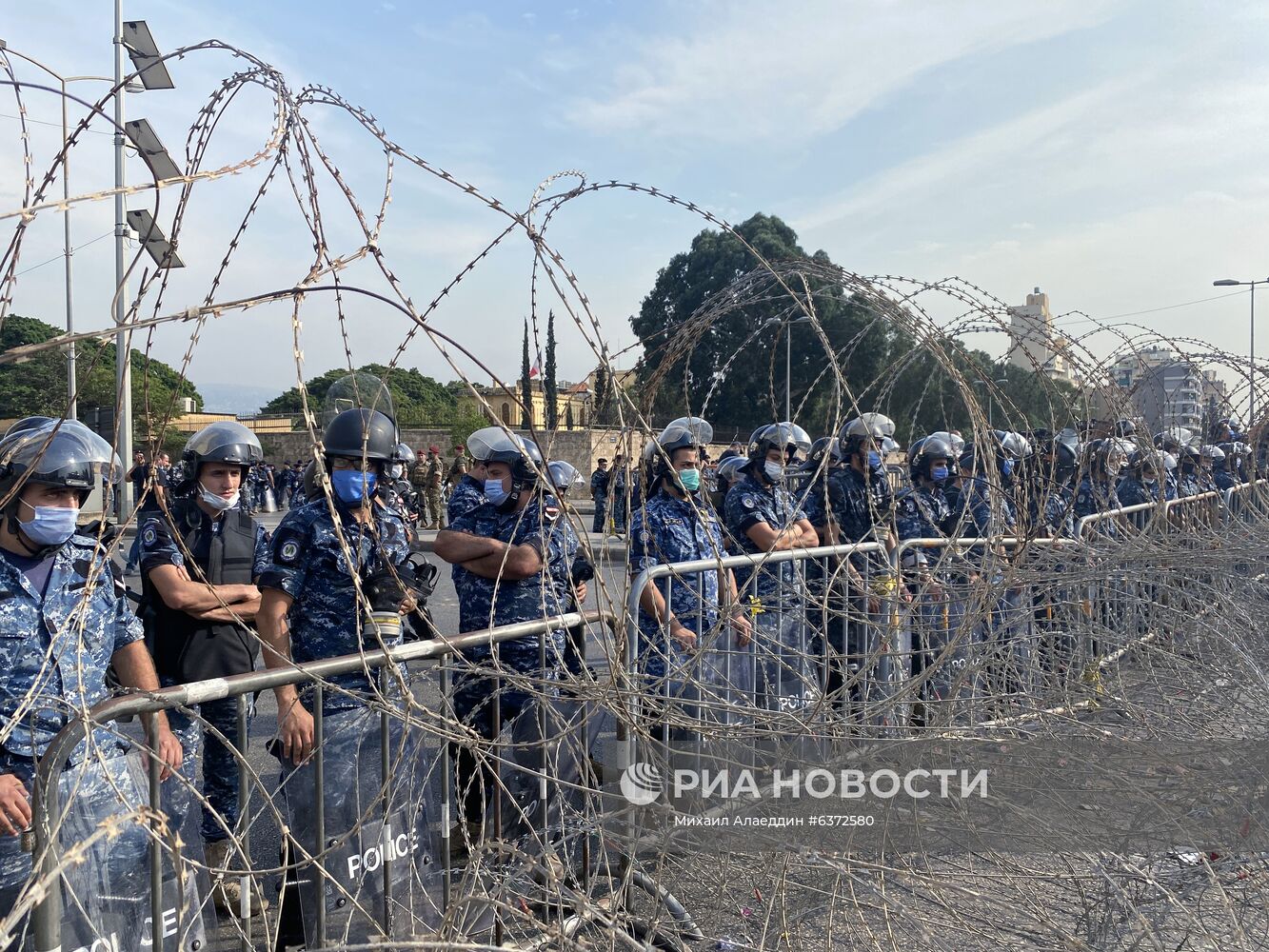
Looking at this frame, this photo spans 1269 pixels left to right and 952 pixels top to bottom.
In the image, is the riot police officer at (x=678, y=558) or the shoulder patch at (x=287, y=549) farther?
the riot police officer at (x=678, y=558)

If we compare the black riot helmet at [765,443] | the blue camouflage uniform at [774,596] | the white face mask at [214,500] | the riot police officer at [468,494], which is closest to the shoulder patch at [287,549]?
the white face mask at [214,500]

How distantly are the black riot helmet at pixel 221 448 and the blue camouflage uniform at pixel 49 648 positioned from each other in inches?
43.1

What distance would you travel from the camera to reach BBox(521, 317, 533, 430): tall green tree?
2236mm

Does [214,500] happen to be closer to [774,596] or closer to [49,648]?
[49,648]

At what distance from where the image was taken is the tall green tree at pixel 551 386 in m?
2.35

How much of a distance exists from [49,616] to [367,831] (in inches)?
43.4

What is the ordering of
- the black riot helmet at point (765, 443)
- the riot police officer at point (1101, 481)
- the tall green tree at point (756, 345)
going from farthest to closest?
the riot police officer at point (1101, 481) < the black riot helmet at point (765, 443) < the tall green tree at point (756, 345)

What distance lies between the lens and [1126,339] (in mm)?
4895

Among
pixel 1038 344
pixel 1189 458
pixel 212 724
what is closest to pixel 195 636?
pixel 212 724

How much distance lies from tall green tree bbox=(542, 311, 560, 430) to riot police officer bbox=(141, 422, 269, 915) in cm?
154

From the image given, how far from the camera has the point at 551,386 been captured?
2453 mm

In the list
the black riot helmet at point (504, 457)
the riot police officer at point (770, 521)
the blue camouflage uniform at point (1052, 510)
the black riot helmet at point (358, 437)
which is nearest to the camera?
the black riot helmet at point (358, 437)

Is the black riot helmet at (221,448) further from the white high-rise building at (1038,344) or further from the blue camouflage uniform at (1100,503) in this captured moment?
the blue camouflage uniform at (1100,503)

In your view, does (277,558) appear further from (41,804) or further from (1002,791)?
(1002,791)
